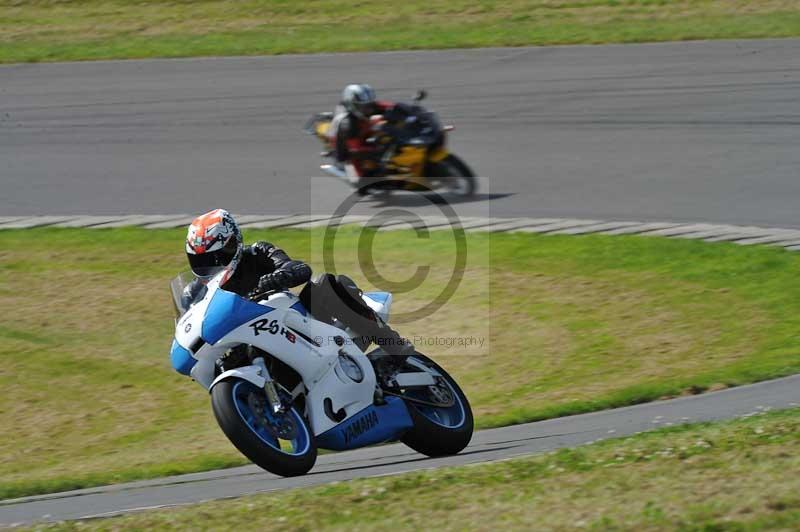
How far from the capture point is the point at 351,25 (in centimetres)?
Answer: 2420

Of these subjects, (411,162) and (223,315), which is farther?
(411,162)

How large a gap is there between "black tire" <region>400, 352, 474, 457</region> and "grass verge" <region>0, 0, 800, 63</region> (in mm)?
14955

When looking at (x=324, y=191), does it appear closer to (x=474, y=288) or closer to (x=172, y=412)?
(x=474, y=288)

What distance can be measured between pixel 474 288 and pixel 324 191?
4.49 metres

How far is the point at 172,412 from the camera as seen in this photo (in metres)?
9.30

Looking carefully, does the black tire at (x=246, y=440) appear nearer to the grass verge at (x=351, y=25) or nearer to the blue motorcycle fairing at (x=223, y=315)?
the blue motorcycle fairing at (x=223, y=315)

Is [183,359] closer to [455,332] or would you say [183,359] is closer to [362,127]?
[455,332]

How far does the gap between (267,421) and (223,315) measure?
2.03ft

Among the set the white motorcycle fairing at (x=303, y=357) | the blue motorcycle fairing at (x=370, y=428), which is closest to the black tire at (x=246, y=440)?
the white motorcycle fairing at (x=303, y=357)

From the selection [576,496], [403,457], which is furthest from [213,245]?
[576,496]

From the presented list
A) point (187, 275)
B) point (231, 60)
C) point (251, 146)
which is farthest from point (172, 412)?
point (231, 60)

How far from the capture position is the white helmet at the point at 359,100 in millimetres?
15125

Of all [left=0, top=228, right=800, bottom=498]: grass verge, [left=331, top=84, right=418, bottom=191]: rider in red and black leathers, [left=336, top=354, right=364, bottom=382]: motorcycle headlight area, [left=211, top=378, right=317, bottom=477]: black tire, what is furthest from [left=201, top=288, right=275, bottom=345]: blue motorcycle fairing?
[left=331, top=84, right=418, bottom=191]: rider in red and black leathers

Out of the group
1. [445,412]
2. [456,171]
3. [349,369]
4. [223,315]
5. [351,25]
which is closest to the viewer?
[223,315]
